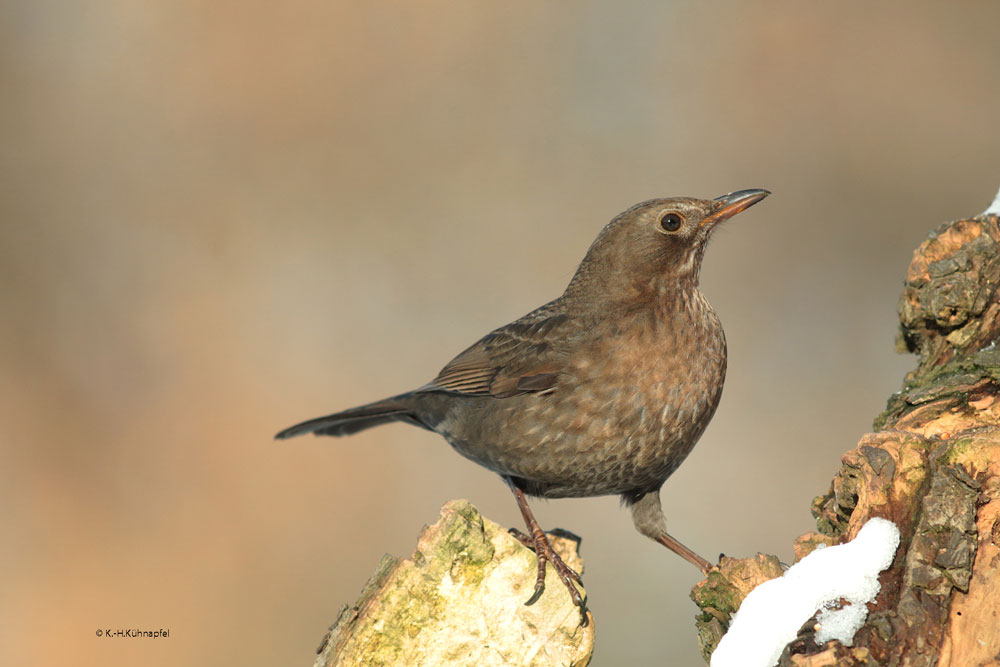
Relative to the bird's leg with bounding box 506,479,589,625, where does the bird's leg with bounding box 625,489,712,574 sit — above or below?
below

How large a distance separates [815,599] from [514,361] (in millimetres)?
2164

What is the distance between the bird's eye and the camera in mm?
4781

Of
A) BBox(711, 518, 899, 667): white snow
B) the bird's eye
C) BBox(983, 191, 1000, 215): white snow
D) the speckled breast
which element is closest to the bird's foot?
the speckled breast

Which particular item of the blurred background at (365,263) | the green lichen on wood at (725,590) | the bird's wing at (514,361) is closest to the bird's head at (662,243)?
the bird's wing at (514,361)

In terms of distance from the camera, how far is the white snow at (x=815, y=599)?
2.96 metres

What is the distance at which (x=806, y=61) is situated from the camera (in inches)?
338

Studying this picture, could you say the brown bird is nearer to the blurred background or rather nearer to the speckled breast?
the speckled breast

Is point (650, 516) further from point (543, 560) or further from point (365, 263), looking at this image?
point (365, 263)

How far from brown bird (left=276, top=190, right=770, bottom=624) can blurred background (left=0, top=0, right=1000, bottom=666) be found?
2.41 metres

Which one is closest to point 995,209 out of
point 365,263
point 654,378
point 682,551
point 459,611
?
point 654,378

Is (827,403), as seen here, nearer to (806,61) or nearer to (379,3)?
(806,61)

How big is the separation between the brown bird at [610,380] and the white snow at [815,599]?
0.91 metres

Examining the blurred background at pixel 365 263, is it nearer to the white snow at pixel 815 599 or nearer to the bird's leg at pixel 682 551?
the bird's leg at pixel 682 551

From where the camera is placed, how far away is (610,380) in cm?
438
